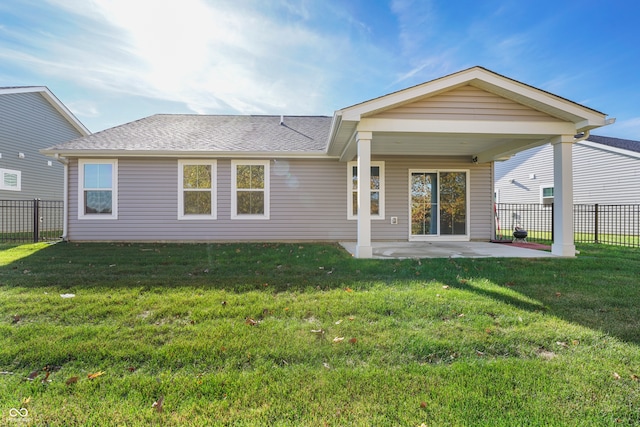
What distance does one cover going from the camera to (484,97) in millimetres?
6504

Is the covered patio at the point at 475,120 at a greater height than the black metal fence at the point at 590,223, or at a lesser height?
greater

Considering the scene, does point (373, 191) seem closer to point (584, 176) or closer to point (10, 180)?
point (584, 176)

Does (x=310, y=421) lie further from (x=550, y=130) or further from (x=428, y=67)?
(x=428, y=67)

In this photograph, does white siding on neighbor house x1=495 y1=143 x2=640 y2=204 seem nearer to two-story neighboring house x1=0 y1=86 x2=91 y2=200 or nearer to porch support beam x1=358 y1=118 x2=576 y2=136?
porch support beam x1=358 y1=118 x2=576 y2=136

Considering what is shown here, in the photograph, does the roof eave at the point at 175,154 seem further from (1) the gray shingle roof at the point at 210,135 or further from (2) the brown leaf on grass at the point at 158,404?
(2) the brown leaf on grass at the point at 158,404

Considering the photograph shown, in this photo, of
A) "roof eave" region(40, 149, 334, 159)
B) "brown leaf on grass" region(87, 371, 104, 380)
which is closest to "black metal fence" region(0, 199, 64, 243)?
"roof eave" region(40, 149, 334, 159)

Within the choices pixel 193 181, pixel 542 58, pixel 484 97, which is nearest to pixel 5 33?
pixel 193 181

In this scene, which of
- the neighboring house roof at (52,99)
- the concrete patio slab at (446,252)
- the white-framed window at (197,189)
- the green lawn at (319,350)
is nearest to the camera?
the green lawn at (319,350)

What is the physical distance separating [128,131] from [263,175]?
16.3 feet

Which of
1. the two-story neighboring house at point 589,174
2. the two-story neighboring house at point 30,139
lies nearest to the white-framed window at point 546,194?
the two-story neighboring house at point 589,174

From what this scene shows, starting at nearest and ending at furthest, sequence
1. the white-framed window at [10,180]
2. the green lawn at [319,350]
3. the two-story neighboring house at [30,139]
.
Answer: the green lawn at [319,350], the white-framed window at [10,180], the two-story neighboring house at [30,139]

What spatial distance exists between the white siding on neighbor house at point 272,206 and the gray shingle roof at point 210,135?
472 mm

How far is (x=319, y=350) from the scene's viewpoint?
8.05 feet

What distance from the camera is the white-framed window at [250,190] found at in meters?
9.33
